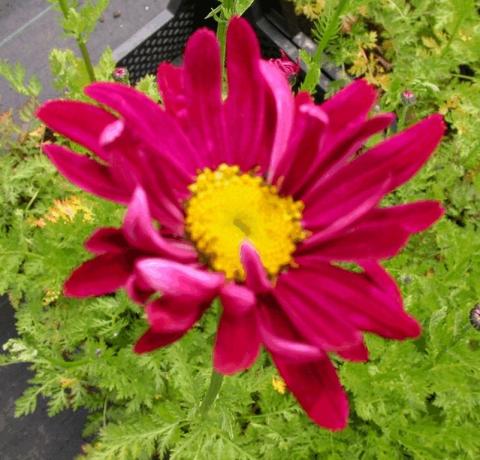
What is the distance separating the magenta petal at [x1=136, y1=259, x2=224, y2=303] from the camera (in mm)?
642

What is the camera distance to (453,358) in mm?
1469

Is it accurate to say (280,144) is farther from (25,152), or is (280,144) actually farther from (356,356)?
(25,152)

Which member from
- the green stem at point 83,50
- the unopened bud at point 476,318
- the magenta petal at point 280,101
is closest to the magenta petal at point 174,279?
the magenta petal at point 280,101

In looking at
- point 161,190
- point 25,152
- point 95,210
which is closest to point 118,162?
point 161,190

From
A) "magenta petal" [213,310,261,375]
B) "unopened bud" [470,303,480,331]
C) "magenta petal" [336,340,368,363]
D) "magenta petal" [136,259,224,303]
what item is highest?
"magenta petal" [136,259,224,303]

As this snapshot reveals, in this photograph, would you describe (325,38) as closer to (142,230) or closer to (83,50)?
(83,50)

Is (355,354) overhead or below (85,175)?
below

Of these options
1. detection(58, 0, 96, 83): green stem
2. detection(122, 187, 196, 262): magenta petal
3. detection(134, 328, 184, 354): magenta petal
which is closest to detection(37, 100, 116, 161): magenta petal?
detection(122, 187, 196, 262): magenta petal

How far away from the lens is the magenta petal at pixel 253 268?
0.67 meters

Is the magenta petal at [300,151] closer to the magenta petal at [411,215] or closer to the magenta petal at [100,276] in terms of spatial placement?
the magenta petal at [411,215]

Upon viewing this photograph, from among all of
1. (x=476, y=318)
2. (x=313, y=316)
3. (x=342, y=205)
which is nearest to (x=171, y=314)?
(x=313, y=316)

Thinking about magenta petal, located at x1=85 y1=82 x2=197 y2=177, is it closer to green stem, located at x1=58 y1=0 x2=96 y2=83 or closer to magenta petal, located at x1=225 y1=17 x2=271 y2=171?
magenta petal, located at x1=225 y1=17 x2=271 y2=171

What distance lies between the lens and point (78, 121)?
0.75 metres

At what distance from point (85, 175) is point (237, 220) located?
212 millimetres
